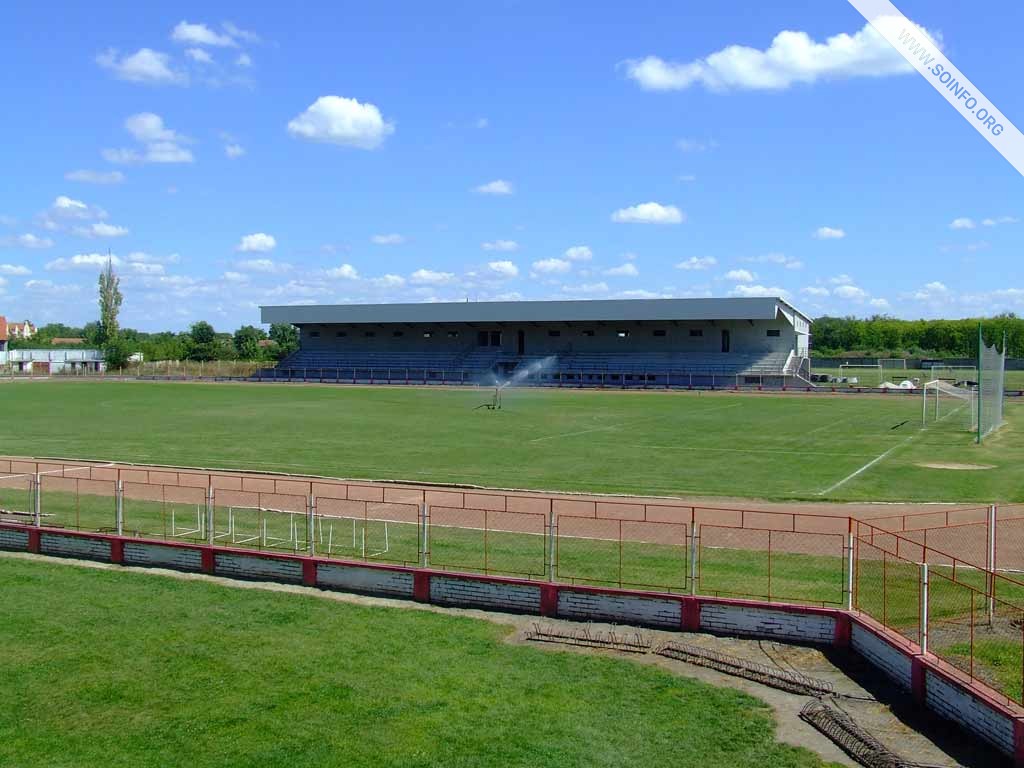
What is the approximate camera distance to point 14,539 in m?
23.4

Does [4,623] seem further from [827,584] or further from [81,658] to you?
[827,584]

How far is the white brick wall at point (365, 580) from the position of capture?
1923cm

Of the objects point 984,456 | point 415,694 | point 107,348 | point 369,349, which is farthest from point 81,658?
point 107,348

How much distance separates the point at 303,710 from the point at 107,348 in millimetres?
144447

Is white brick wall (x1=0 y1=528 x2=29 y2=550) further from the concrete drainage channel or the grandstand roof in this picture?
the grandstand roof

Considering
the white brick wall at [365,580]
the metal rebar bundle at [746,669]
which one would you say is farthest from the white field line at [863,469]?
the white brick wall at [365,580]

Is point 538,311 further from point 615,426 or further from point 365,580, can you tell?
point 365,580

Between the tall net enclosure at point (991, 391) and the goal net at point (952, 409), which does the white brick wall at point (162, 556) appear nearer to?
the tall net enclosure at point (991, 391)

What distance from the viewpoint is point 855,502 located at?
29.1m

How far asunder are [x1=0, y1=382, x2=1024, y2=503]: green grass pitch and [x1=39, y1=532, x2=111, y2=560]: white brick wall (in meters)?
12.3

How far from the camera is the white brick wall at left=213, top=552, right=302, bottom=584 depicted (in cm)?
Result: 2038

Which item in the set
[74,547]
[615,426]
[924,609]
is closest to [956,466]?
[615,426]

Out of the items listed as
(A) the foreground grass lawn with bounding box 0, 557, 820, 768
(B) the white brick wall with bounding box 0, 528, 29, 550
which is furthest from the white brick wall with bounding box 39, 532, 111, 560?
(A) the foreground grass lawn with bounding box 0, 557, 820, 768

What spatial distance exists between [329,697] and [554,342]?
102 m
